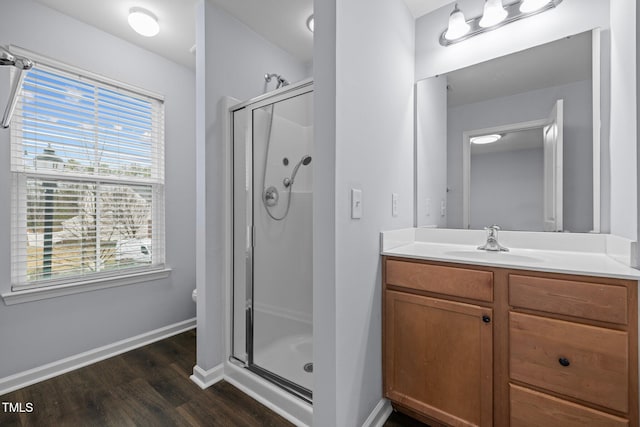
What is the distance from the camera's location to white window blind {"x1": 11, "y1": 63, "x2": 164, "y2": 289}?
70.8 inches

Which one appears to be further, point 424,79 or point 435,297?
point 424,79

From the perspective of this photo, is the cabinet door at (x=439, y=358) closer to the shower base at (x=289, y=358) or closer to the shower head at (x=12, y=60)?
the shower base at (x=289, y=358)

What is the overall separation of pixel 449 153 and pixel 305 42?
154cm

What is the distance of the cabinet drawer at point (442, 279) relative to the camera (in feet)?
3.93

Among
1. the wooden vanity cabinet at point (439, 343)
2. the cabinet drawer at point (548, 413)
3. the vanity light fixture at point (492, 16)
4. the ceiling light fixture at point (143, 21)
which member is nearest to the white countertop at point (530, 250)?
the wooden vanity cabinet at point (439, 343)

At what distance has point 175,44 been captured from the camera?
7.47ft

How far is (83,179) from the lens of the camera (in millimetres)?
2020

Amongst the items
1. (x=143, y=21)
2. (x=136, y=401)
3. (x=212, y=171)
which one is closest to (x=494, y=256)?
(x=212, y=171)

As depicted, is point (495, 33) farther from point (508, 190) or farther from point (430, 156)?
point (508, 190)

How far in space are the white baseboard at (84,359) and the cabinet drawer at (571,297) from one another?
260 centimetres

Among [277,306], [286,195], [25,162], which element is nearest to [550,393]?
[277,306]

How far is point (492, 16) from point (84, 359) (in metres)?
3.48

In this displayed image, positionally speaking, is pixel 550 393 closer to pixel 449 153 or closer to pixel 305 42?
pixel 449 153

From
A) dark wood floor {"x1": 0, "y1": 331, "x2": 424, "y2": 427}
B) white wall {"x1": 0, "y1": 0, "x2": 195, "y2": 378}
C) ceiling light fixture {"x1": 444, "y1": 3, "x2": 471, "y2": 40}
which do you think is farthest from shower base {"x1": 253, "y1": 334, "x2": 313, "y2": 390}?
ceiling light fixture {"x1": 444, "y1": 3, "x2": 471, "y2": 40}
